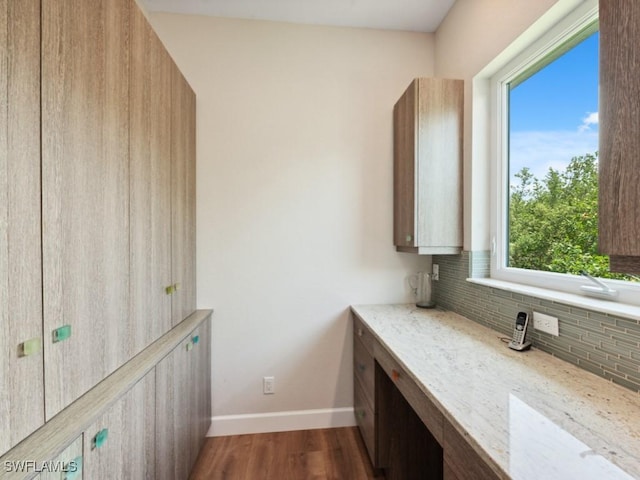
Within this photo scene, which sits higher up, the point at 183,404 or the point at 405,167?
the point at 405,167

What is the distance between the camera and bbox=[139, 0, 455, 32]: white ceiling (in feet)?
6.28

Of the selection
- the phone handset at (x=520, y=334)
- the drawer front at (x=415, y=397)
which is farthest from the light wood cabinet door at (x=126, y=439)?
the phone handset at (x=520, y=334)

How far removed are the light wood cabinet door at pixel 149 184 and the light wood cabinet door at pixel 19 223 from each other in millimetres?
446

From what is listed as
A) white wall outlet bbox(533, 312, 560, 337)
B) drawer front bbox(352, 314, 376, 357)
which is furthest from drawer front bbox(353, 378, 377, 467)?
white wall outlet bbox(533, 312, 560, 337)

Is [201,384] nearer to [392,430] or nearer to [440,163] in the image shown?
[392,430]

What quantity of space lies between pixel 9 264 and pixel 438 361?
1333 mm

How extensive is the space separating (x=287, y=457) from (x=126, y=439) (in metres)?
1.12

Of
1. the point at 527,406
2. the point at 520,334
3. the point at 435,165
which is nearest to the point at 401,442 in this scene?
the point at 520,334

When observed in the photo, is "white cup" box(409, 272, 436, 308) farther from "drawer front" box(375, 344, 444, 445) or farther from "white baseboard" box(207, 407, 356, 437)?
"white baseboard" box(207, 407, 356, 437)

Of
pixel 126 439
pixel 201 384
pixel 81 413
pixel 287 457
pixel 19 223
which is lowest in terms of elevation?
pixel 287 457

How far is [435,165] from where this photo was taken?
1.84 meters

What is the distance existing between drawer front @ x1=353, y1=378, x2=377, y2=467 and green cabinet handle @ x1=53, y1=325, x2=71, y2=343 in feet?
4.78

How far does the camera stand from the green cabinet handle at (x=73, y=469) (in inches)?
29.3

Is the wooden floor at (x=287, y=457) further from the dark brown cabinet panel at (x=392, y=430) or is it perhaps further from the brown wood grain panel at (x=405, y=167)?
the brown wood grain panel at (x=405, y=167)
